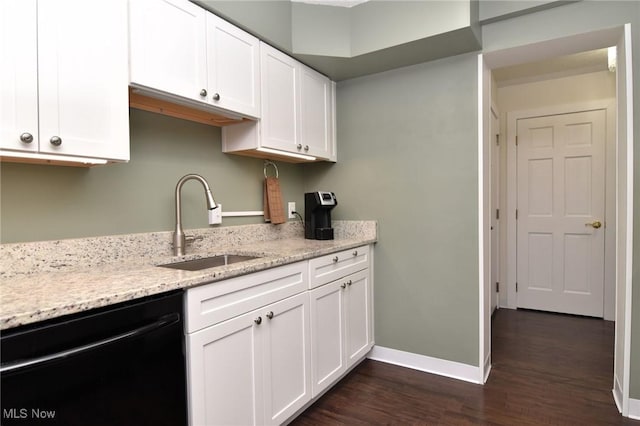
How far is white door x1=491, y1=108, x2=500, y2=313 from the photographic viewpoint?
3674mm

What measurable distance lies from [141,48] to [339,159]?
162cm

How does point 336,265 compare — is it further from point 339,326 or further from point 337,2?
point 337,2

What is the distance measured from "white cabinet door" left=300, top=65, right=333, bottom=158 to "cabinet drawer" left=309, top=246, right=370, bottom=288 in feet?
2.46

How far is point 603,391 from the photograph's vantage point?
2180 mm

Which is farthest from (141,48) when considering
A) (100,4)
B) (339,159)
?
(339,159)

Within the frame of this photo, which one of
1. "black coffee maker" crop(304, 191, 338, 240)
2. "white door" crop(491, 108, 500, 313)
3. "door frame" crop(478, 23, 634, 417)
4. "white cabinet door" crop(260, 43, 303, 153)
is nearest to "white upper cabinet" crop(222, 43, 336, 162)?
"white cabinet door" crop(260, 43, 303, 153)

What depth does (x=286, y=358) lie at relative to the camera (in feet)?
5.68

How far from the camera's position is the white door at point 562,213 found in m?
3.49

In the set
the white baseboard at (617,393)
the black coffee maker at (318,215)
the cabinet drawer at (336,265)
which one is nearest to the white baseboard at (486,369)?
the white baseboard at (617,393)

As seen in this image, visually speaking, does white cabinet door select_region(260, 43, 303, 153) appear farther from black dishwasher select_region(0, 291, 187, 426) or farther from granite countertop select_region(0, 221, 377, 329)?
black dishwasher select_region(0, 291, 187, 426)

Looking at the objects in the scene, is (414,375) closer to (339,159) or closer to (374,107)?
(339,159)

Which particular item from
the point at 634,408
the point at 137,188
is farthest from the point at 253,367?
the point at 634,408

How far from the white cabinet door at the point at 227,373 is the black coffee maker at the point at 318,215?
3.58 ft

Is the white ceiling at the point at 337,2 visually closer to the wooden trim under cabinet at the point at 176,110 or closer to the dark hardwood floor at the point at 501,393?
the wooden trim under cabinet at the point at 176,110
